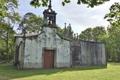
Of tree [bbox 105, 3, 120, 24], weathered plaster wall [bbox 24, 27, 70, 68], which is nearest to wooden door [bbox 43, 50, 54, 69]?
weathered plaster wall [bbox 24, 27, 70, 68]

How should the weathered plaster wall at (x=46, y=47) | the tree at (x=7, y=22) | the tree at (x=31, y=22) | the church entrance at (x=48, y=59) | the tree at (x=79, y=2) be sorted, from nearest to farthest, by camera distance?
1. the tree at (x=79, y=2)
2. the tree at (x=7, y=22)
3. the weathered plaster wall at (x=46, y=47)
4. the church entrance at (x=48, y=59)
5. the tree at (x=31, y=22)

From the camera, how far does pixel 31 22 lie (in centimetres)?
6297

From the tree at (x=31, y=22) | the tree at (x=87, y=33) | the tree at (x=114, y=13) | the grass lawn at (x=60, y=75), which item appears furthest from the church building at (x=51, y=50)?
the tree at (x=87, y=33)

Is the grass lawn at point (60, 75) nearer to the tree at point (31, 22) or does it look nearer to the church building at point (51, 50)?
the church building at point (51, 50)

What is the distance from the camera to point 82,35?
86938 mm

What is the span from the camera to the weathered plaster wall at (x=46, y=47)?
105ft

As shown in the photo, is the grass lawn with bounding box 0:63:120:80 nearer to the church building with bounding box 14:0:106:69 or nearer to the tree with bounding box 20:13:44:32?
the church building with bounding box 14:0:106:69

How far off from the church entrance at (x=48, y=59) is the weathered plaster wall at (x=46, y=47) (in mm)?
515

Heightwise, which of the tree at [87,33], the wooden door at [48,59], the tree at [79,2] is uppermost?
the tree at [87,33]

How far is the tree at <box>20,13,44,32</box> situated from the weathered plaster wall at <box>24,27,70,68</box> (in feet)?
92.8

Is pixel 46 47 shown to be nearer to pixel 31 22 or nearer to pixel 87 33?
pixel 31 22

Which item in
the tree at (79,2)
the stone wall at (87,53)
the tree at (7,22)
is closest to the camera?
the tree at (79,2)

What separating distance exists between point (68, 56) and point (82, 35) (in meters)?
52.4

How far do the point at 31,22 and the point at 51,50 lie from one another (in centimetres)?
3010
